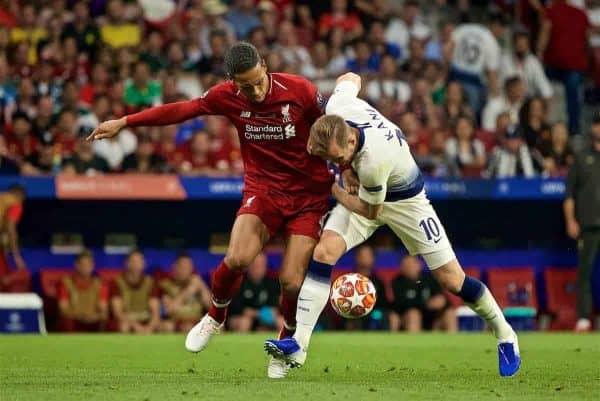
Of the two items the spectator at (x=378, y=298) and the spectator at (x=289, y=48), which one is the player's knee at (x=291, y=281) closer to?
the spectator at (x=378, y=298)

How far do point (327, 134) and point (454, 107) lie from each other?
34.3 ft

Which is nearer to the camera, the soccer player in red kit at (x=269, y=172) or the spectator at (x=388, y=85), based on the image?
the soccer player in red kit at (x=269, y=172)

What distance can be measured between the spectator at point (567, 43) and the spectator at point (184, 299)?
692 cm

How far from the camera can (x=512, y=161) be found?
17.7 metres

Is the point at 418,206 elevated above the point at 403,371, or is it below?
above

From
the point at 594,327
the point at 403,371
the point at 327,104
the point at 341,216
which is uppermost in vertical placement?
the point at 327,104

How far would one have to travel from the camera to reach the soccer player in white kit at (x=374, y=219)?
8500 millimetres

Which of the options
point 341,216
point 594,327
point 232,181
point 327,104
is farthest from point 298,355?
point 594,327

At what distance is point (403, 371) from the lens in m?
9.75

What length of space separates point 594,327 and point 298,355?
10.8 meters

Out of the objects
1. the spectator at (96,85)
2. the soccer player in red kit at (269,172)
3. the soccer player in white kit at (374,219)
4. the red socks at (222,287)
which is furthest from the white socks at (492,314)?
the spectator at (96,85)

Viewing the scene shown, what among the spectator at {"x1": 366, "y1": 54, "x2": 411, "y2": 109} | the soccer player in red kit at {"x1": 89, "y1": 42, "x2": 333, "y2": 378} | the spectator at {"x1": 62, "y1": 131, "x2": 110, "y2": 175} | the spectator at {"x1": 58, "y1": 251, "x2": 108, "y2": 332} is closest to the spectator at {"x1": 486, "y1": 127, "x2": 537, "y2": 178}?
the spectator at {"x1": 366, "y1": 54, "x2": 411, "y2": 109}

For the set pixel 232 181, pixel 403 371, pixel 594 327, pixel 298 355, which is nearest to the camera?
pixel 298 355

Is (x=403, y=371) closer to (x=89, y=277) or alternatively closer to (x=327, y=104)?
(x=327, y=104)
